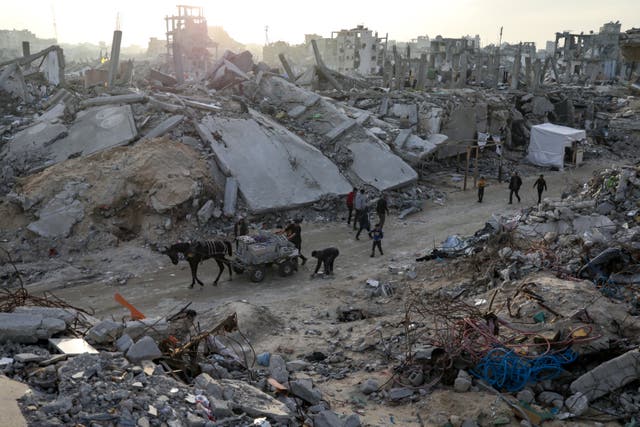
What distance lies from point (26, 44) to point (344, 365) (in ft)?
81.8

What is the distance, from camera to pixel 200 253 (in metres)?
12.0

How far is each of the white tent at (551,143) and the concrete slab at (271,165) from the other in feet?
37.1

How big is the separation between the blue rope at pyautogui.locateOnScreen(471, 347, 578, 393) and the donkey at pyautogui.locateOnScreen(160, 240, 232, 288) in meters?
6.46

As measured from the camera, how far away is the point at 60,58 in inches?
888

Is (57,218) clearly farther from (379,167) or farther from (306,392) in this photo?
(379,167)

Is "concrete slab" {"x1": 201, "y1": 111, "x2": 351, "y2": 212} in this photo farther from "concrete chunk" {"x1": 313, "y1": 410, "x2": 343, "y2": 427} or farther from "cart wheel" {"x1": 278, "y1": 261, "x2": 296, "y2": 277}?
"concrete chunk" {"x1": 313, "y1": 410, "x2": 343, "y2": 427}

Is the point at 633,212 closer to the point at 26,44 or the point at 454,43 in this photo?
the point at 26,44

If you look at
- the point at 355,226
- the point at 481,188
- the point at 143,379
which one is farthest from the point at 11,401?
the point at 481,188

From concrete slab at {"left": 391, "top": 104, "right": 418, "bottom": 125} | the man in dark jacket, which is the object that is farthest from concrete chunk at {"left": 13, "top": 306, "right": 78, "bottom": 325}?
concrete slab at {"left": 391, "top": 104, "right": 418, "bottom": 125}

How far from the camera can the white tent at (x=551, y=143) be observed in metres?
24.4

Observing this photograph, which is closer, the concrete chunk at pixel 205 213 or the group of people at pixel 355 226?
the group of people at pixel 355 226

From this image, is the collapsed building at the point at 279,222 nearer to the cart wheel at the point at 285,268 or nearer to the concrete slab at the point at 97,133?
the concrete slab at the point at 97,133

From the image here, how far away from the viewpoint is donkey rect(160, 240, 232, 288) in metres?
12.0

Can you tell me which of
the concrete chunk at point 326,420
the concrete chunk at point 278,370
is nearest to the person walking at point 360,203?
the concrete chunk at point 278,370
